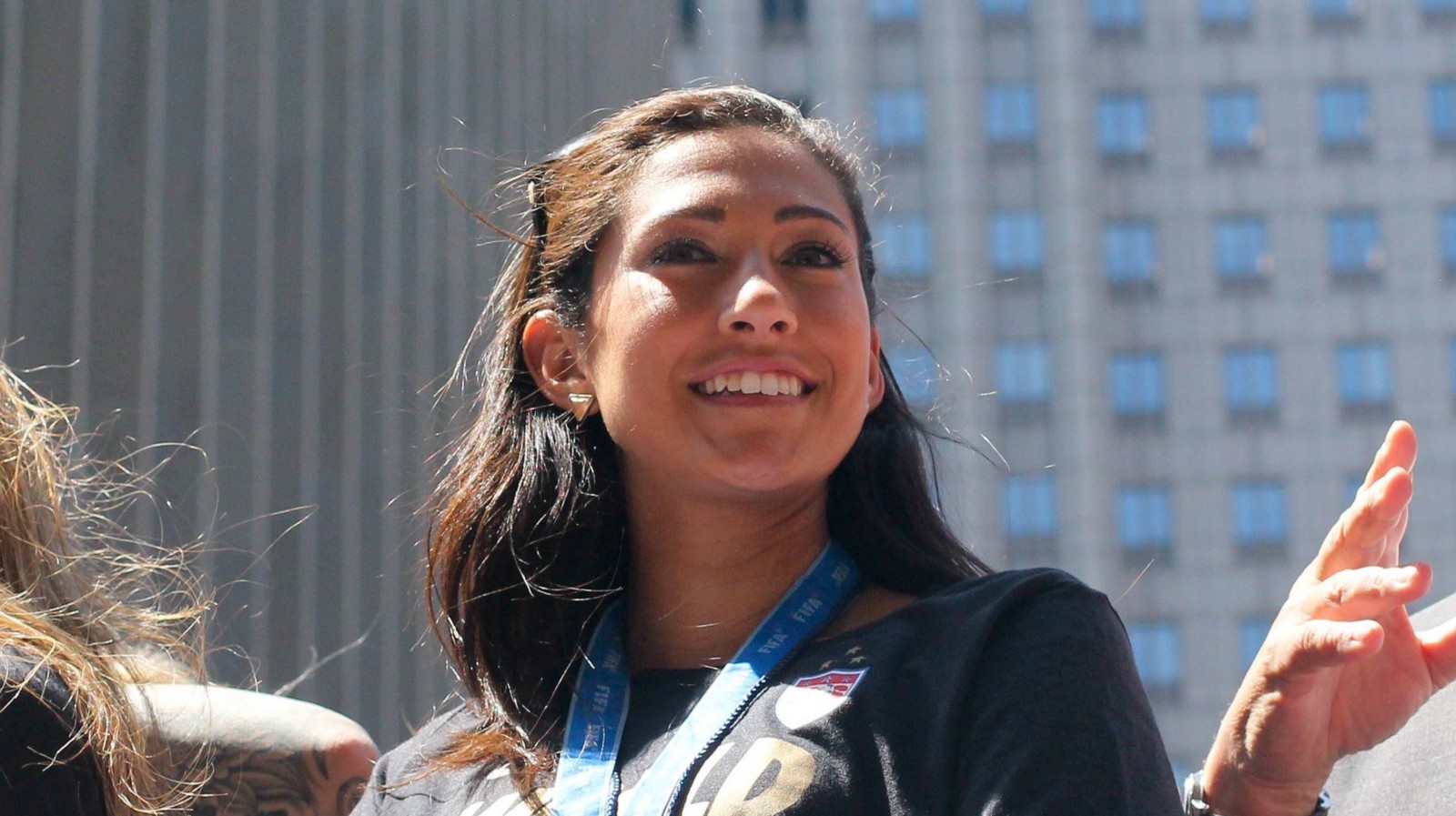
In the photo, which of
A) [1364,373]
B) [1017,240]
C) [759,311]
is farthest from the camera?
[1017,240]

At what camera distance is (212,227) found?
32.7 feet

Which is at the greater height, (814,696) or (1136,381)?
(814,696)

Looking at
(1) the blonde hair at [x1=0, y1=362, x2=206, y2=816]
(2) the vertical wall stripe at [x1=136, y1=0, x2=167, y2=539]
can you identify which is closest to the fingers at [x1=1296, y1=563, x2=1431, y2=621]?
(1) the blonde hair at [x1=0, y1=362, x2=206, y2=816]

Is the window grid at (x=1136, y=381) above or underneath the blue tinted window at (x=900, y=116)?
underneath

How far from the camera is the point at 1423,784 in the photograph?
2.39 meters

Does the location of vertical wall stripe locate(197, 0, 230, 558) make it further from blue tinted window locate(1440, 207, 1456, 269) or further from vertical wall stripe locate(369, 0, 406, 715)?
blue tinted window locate(1440, 207, 1456, 269)

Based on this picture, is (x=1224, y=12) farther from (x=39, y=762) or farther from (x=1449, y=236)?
(x=39, y=762)

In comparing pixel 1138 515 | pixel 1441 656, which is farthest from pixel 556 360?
pixel 1138 515

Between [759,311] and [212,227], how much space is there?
8.17 meters

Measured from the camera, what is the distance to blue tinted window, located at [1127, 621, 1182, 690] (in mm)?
43844

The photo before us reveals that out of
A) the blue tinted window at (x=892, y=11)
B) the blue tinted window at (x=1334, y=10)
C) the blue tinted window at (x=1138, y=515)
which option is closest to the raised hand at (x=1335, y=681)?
the blue tinted window at (x=1138, y=515)

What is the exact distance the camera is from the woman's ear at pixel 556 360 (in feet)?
8.64

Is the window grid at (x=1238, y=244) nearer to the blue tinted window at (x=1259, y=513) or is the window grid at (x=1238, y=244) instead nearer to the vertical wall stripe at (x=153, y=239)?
the blue tinted window at (x=1259, y=513)

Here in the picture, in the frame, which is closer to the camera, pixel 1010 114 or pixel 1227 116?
pixel 1227 116
